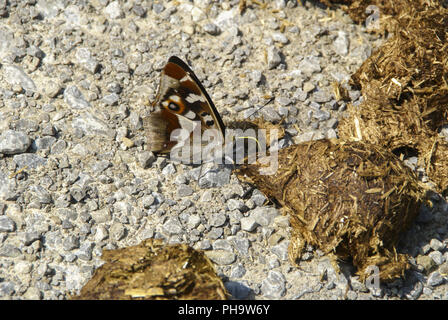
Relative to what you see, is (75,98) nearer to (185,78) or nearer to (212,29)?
(185,78)

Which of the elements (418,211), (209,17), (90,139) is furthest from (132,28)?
(418,211)

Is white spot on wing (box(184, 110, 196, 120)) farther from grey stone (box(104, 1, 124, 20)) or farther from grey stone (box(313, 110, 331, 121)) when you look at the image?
grey stone (box(104, 1, 124, 20))

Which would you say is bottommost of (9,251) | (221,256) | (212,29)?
(221,256)

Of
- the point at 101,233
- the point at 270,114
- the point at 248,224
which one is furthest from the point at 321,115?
the point at 101,233

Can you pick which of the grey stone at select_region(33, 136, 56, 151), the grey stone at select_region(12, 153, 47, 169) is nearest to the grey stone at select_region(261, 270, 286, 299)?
the grey stone at select_region(12, 153, 47, 169)

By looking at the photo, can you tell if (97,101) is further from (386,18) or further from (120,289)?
(386,18)

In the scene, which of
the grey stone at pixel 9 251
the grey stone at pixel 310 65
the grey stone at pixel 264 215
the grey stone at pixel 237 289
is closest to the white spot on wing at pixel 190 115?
the grey stone at pixel 264 215
